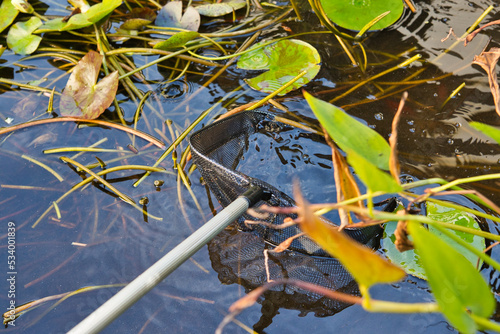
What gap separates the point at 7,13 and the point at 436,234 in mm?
2008

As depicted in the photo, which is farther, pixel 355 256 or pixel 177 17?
pixel 177 17

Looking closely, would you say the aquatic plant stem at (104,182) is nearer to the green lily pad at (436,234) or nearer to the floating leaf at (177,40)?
the floating leaf at (177,40)

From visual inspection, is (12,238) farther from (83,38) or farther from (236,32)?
(236,32)

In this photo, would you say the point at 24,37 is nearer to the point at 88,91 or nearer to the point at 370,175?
the point at 88,91

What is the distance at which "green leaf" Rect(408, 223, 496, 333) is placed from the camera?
19.2 inches

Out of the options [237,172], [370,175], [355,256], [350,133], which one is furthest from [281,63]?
[355,256]

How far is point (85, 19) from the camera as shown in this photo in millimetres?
1655

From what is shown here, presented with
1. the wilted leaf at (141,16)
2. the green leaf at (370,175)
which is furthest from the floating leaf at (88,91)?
the green leaf at (370,175)

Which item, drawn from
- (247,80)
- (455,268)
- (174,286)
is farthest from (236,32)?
(455,268)

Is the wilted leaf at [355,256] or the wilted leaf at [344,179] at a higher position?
the wilted leaf at [355,256]

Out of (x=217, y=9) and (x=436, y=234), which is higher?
(x=217, y=9)

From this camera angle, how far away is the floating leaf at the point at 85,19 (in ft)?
5.14

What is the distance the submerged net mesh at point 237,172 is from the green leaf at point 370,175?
1.43 ft

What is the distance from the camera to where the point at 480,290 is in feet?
1.70
